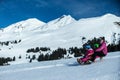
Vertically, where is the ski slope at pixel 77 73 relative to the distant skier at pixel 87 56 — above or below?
below

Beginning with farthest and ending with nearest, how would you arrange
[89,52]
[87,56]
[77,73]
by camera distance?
[89,52] < [87,56] < [77,73]

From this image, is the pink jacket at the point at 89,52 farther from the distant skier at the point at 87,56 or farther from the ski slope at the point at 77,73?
the ski slope at the point at 77,73

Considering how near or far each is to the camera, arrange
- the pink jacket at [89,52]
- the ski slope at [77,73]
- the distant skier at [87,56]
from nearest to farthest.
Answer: the ski slope at [77,73] → the distant skier at [87,56] → the pink jacket at [89,52]

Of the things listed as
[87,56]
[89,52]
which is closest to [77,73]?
[87,56]

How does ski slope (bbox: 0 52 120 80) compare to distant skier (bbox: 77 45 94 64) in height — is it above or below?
below

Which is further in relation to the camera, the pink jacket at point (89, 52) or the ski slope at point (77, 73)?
the pink jacket at point (89, 52)

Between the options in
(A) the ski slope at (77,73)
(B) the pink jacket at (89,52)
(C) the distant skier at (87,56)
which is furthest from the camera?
(B) the pink jacket at (89,52)

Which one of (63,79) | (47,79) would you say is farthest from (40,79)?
(63,79)

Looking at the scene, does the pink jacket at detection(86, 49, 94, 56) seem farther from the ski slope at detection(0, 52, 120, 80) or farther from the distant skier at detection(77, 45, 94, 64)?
the ski slope at detection(0, 52, 120, 80)

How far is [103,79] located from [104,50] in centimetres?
765

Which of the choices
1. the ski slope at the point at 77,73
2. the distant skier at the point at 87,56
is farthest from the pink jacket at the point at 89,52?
the ski slope at the point at 77,73

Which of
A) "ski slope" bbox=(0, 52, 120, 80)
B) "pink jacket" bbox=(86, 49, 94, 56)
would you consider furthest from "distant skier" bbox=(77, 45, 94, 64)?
"ski slope" bbox=(0, 52, 120, 80)

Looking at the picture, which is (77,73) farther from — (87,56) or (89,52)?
(89,52)

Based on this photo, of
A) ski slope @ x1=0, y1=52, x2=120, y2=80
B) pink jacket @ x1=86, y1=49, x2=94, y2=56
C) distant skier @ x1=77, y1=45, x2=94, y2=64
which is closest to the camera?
ski slope @ x1=0, y1=52, x2=120, y2=80
